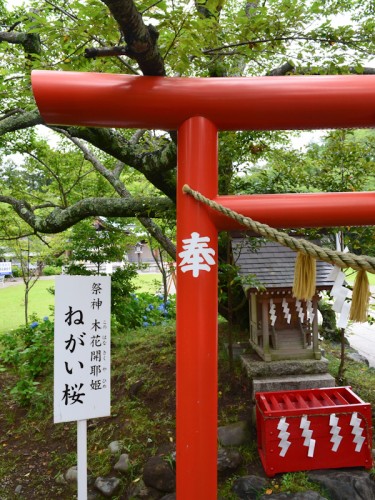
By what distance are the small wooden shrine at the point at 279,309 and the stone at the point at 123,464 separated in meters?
1.80

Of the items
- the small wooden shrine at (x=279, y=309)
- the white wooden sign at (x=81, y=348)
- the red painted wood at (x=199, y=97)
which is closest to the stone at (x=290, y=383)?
the small wooden shrine at (x=279, y=309)

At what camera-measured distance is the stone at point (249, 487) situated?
10.3ft

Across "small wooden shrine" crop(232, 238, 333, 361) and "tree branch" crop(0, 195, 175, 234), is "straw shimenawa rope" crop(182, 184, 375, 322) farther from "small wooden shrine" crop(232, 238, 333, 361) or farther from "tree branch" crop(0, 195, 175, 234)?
"tree branch" crop(0, 195, 175, 234)

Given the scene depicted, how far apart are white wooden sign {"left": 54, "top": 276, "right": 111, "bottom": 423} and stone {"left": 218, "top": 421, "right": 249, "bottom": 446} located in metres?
1.74

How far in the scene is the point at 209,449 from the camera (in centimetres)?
178

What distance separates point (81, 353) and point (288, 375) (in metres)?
2.64

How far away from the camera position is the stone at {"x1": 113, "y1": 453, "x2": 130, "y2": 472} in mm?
3538

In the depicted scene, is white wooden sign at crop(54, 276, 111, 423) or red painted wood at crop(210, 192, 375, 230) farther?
white wooden sign at crop(54, 276, 111, 423)

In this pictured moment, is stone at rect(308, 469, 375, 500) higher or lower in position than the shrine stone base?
lower

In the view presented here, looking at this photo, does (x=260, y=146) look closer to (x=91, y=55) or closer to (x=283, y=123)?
(x=283, y=123)

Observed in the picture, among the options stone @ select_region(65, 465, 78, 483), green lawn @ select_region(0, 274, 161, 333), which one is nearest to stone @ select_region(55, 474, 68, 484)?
stone @ select_region(65, 465, 78, 483)

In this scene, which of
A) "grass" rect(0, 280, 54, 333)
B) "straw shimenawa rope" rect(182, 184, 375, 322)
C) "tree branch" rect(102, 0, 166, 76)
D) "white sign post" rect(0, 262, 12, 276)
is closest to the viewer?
"straw shimenawa rope" rect(182, 184, 375, 322)

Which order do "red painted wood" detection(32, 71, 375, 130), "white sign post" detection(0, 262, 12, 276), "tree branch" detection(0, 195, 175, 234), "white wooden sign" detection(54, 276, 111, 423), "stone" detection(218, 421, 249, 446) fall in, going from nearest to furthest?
"red painted wood" detection(32, 71, 375, 130) < "white wooden sign" detection(54, 276, 111, 423) < "stone" detection(218, 421, 249, 446) < "tree branch" detection(0, 195, 175, 234) < "white sign post" detection(0, 262, 12, 276)

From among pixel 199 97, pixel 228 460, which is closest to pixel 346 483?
pixel 228 460
